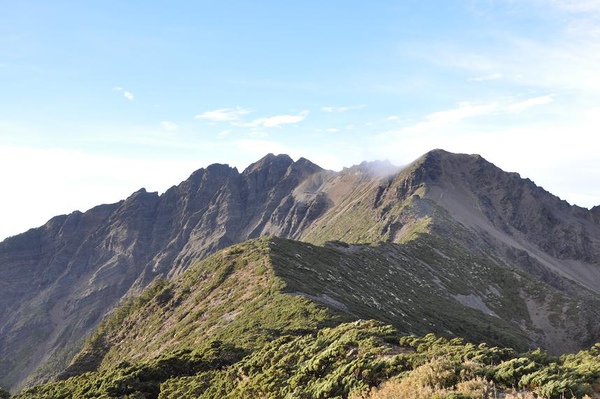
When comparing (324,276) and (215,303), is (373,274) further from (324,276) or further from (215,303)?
(215,303)

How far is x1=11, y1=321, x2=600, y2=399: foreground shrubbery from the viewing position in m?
18.2

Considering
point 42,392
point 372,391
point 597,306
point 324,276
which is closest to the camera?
point 372,391

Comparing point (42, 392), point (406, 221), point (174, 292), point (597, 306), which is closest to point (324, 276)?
point (174, 292)

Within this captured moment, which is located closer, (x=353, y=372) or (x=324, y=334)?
(x=353, y=372)

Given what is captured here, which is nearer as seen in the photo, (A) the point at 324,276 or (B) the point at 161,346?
(B) the point at 161,346

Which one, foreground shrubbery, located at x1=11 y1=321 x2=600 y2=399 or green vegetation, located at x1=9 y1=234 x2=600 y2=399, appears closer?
foreground shrubbery, located at x1=11 y1=321 x2=600 y2=399

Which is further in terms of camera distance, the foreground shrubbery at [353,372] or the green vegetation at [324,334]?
the green vegetation at [324,334]

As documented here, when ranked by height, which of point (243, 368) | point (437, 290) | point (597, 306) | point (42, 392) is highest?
point (243, 368)

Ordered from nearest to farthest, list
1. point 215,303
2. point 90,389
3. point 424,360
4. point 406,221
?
1. point 424,360
2. point 90,389
3. point 215,303
4. point 406,221

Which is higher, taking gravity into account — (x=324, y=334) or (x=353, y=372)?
(x=353, y=372)

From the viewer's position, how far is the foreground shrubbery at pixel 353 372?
59.6ft

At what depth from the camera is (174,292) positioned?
77.7 m

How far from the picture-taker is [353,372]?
903 inches

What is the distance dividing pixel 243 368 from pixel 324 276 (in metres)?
45.0
